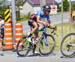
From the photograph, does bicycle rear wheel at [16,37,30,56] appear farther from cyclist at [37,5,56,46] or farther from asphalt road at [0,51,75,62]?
cyclist at [37,5,56,46]

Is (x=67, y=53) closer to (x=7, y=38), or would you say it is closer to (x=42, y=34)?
(x=42, y=34)

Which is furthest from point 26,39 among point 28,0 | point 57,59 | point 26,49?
point 28,0

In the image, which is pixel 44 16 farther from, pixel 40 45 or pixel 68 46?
pixel 68 46

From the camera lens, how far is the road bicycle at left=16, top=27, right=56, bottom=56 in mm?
12266

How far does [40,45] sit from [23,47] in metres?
0.58

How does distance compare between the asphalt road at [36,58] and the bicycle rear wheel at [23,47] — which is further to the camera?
the bicycle rear wheel at [23,47]

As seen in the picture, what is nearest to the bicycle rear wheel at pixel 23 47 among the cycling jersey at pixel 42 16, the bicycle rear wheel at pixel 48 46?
the bicycle rear wheel at pixel 48 46

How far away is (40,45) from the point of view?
1236 centimetres

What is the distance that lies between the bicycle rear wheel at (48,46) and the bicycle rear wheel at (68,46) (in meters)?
0.48

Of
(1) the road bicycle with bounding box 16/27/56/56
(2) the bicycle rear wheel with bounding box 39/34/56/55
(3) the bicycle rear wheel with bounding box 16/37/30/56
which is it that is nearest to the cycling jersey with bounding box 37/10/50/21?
(1) the road bicycle with bounding box 16/27/56/56

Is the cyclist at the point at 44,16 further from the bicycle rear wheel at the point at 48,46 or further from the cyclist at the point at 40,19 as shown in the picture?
the bicycle rear wheel at the point at 48,46

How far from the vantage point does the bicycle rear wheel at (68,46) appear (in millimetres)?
11945

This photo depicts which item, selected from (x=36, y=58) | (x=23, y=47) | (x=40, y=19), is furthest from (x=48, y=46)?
(x=40, y=19)

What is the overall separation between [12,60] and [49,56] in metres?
1.32
